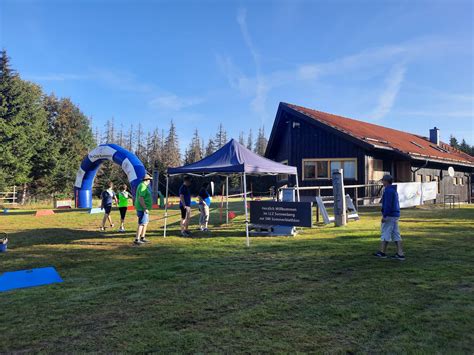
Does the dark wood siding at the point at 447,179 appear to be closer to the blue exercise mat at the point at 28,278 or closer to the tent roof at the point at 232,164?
the tent roof at the point at 232,164

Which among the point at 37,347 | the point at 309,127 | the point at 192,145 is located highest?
the point at 192,145

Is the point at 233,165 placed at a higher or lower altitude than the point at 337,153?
lower

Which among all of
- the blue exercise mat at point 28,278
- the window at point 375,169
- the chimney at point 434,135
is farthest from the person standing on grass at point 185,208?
the chimney at point 434,135

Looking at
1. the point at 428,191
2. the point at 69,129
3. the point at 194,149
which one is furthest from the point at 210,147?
the point at 428,191

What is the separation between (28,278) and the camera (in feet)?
20.1

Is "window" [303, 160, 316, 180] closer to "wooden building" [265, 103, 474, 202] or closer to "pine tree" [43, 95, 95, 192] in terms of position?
"wooden building" [265, 103, 474, 202]

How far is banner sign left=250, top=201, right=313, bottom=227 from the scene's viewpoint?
377 inches

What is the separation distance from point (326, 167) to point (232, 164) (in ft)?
41.3

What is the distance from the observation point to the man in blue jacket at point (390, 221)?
6.96 meters

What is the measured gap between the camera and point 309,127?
2180cm

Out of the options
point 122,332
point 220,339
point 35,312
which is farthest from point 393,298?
point 35,312

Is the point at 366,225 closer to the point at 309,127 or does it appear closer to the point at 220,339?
the point at 220,339

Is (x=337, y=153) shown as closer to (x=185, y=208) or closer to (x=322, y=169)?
(x=322, y=169)

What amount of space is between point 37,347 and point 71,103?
50531 millimetres
